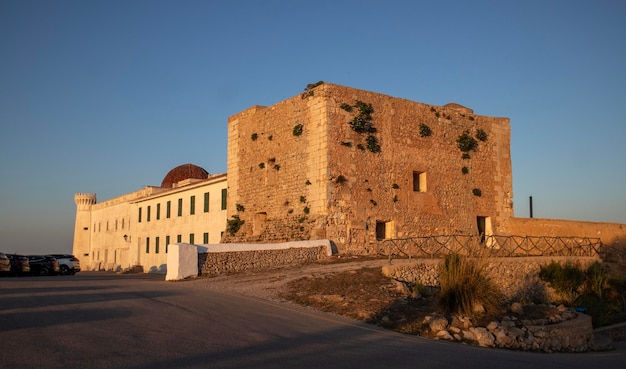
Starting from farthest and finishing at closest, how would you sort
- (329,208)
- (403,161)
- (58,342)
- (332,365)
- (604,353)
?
1. (403,161)
2. (329,208)
3. (604,353)
4. (58,342)
5. (332,365)

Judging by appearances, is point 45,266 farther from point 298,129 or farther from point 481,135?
point 481,135

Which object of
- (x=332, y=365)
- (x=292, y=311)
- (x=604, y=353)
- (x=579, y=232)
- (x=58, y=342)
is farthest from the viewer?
(x=579, y=232)

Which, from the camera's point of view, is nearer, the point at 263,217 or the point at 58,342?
the point at 58,342

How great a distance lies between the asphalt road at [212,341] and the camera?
7.60 metres

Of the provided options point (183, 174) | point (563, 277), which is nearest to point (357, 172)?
point (563, 277)

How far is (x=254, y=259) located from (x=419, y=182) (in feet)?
34.2

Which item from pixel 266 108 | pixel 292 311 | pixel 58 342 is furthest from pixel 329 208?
pixel 58 342

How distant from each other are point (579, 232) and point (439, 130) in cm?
904

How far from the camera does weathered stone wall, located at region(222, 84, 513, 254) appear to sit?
25.6 m

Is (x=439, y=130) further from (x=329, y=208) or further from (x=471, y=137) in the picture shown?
(x=329, y=208)

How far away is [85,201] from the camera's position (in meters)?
59.5

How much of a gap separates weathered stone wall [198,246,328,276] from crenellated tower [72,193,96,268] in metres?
41.6

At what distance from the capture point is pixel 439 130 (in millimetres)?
29562

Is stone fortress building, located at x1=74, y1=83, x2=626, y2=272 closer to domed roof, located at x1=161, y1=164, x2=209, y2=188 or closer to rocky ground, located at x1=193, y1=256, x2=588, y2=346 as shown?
rocky ground, located at x1=193, y1=256, x2=588, y2=346
